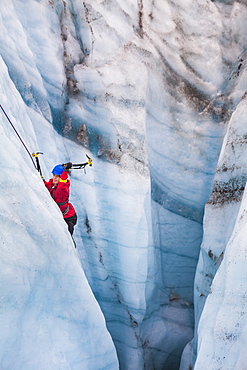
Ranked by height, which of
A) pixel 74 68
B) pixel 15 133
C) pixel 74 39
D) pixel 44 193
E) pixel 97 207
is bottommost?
pixel 97 207

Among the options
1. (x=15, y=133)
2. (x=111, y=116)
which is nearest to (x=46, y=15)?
(x=111, y=116)

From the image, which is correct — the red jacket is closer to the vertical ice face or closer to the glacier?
the glacier

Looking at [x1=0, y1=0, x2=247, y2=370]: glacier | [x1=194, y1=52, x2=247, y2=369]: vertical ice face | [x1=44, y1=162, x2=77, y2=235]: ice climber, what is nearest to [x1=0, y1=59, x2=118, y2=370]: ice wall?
[x1=0, y1=0, x2=247, y2=370]: glacier

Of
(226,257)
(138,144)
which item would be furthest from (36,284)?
(138,144)

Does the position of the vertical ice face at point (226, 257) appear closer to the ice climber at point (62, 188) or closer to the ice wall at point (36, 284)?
the ice wall at point (36, 284)

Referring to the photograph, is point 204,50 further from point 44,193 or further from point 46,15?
point 44,193

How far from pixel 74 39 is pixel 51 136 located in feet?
4.17

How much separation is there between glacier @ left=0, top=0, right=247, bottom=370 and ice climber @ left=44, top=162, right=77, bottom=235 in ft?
1.10

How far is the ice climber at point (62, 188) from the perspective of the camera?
3.75m

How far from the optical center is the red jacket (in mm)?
3748

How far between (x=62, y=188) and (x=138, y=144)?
53.8 inches

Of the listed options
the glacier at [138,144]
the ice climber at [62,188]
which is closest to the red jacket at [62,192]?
the ice climber at [62,188]

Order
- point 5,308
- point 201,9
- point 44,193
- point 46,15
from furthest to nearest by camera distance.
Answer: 1. point 201,9
2. point 46,15
3. point 44,193
4. point 5,308

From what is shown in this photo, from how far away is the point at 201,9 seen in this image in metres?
5.08
